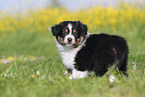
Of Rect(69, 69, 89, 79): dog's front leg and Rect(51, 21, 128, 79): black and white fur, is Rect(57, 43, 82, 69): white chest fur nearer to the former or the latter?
Rect(51, 21, 128, 79): black and white fur

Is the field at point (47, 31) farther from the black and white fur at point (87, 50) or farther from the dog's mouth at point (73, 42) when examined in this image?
the dog's mouth at point (73, 42)

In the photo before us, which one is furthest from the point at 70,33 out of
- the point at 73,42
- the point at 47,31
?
the point at 47,31

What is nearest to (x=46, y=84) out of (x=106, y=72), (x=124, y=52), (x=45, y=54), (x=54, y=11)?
(x=106, y=72)

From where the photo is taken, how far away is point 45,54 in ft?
29.0

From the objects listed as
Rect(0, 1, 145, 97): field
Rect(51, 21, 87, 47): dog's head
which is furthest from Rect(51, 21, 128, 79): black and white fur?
Rect(0, 1, 145, 97): field

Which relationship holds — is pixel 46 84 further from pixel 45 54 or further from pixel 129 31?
pixel 129 31

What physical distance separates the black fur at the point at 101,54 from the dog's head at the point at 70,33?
18cm

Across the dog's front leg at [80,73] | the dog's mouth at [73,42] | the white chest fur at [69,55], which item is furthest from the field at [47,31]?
the dog's mouth at [73,42]

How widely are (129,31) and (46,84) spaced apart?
7.56 meters

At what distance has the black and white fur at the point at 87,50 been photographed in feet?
12.2

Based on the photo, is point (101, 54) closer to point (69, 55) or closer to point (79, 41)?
point (79, 41)

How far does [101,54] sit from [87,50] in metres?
0.36

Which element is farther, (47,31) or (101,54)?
(47,31)

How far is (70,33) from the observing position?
4035 mm
